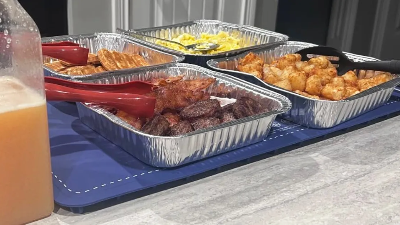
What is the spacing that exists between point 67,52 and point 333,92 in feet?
2.18

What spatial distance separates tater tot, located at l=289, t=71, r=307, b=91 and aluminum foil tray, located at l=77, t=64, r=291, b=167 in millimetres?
138

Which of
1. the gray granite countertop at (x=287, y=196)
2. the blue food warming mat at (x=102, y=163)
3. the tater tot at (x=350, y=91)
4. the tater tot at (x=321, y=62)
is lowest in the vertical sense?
the gray granite countertop at (x=287, y=196)

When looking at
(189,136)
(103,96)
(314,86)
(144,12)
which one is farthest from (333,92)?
(144,12)

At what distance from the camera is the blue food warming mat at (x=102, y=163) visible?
2.53ft

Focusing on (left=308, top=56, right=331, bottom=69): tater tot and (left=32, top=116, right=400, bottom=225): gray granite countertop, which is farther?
(left=308, top=56, right=331, bottom=69): tater tot

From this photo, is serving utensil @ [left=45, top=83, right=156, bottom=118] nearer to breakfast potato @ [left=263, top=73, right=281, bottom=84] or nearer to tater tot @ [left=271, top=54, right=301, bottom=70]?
breakfast potato @ [left=263, top=73, right=281, bottom=84]

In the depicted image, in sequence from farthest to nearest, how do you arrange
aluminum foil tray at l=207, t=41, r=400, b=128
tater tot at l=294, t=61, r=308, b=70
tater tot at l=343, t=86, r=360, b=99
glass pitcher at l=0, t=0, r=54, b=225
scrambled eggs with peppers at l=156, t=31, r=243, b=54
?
scrambled eggs with peppers at l=156, t=31, r=243, b=54
tater tot at l=294, t=61, r=308, b=70
tater tot at l=343, t=86, r=360, b=99
aluminum foil tray at l=207, t=41, r=400, b=128
glass pitcher at l=0, t=0, r=54, b=225

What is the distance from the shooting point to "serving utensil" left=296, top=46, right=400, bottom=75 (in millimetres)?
1227

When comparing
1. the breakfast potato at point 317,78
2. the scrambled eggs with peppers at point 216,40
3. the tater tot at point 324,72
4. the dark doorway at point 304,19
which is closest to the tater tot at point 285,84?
the breakfast potato at point 317,78

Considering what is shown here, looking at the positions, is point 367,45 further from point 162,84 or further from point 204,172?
point 204,172

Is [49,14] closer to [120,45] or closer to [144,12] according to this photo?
[144,12]

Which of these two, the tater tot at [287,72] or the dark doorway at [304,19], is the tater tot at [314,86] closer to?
the tater tot at [287,72]

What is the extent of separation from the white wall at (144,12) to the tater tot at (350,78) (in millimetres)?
1411

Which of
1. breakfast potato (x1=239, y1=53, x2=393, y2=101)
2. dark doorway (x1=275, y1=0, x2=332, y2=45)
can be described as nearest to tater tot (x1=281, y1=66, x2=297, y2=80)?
breakfast potato (x1=239, y1=53, x2=393, y2=101)
